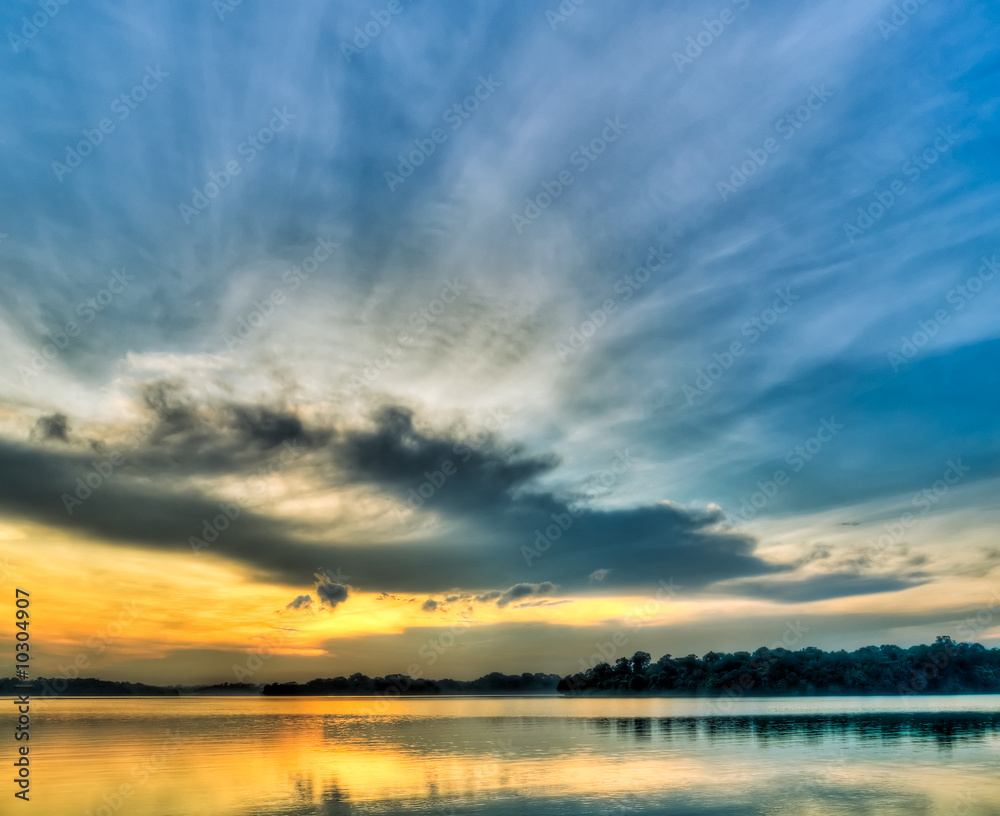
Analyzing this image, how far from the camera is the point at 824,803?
1510 inches

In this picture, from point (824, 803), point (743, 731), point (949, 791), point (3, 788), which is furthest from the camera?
point (743, 731)

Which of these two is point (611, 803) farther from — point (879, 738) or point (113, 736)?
point (113, 736)

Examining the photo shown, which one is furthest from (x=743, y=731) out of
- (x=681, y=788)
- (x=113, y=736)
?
(x=113, y=736)

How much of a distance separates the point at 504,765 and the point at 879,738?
46274 millimetres

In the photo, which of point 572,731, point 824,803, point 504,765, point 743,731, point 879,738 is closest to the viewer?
point 824,803

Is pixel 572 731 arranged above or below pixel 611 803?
below

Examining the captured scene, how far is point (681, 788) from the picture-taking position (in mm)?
43625

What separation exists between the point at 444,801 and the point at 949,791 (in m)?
30.2

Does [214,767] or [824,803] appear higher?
[824,803]

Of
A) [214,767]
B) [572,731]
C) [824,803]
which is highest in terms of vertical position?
[824,803]

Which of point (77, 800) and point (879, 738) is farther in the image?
point (879, 738)

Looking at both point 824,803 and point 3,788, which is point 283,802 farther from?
point 824,803

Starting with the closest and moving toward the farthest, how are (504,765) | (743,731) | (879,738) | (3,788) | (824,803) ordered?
(824,803)
(3,788)
(504,765)
(879,738)
(743,731)

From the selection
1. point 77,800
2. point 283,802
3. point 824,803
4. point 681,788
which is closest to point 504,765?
point 681,788
